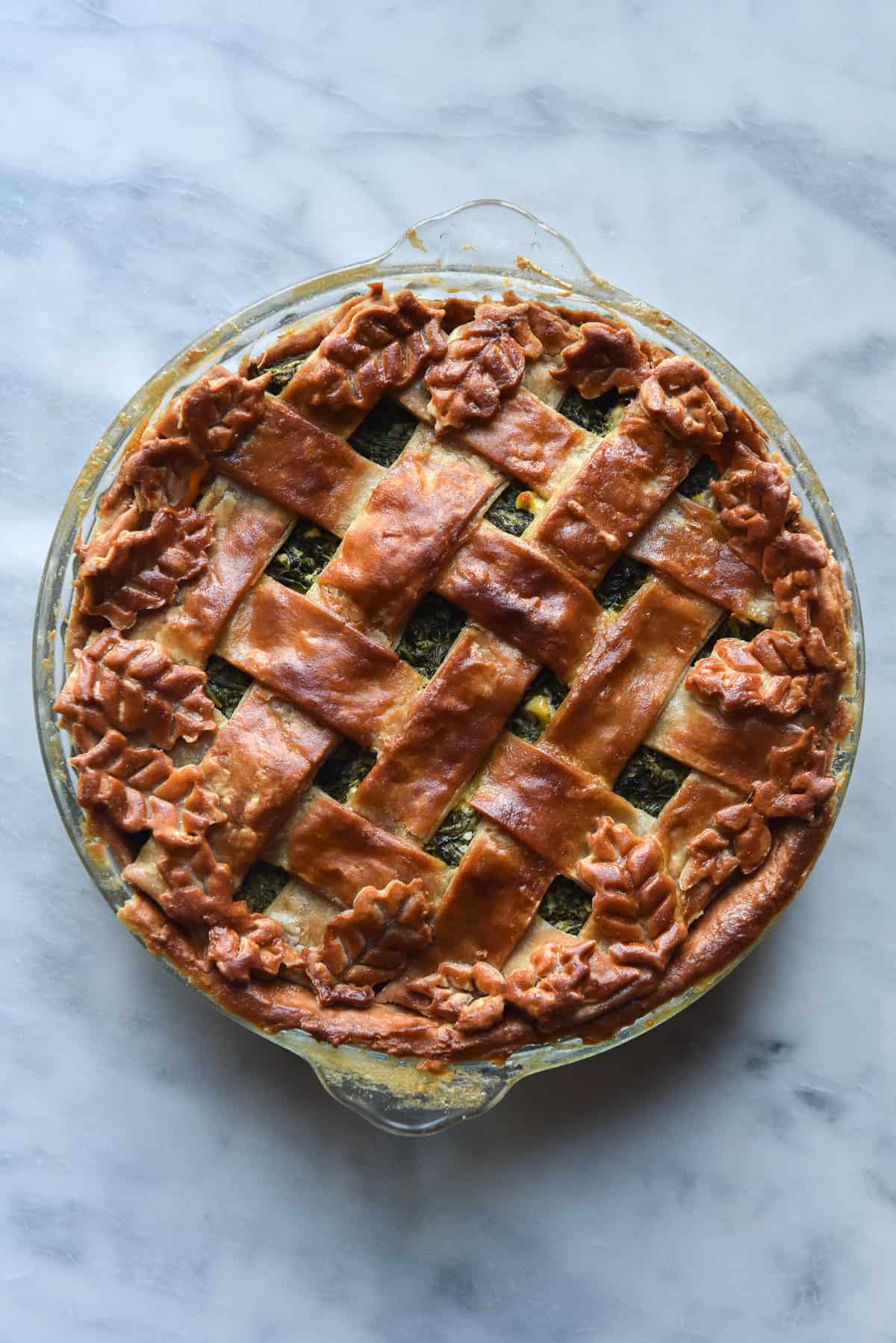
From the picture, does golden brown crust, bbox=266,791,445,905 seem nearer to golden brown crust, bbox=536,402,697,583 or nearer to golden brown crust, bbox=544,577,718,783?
golden brown crust, bbox=544,577,718,783

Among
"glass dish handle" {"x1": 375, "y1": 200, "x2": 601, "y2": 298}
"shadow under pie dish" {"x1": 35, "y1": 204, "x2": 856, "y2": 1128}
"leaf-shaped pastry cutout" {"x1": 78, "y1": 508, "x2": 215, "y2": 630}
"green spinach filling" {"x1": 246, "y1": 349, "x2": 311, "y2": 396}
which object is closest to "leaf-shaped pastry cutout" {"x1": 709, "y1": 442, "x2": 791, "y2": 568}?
"shadow under pie dish" {"x1": 35, "y1": 204, "x2": 856, "y2": 1128}

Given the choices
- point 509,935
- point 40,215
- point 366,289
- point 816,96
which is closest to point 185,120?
point 40,215

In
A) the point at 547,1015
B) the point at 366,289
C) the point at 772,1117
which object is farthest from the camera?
the point at 772,1117

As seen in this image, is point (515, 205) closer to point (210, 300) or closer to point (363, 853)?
point (210, 300)

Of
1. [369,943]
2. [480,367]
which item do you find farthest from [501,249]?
[369,943]

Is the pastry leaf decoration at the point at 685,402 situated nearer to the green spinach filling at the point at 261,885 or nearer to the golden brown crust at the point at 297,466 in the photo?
the golden brown crust at the point at 297,466

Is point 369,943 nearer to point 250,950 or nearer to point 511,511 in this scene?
→ point 250,950
